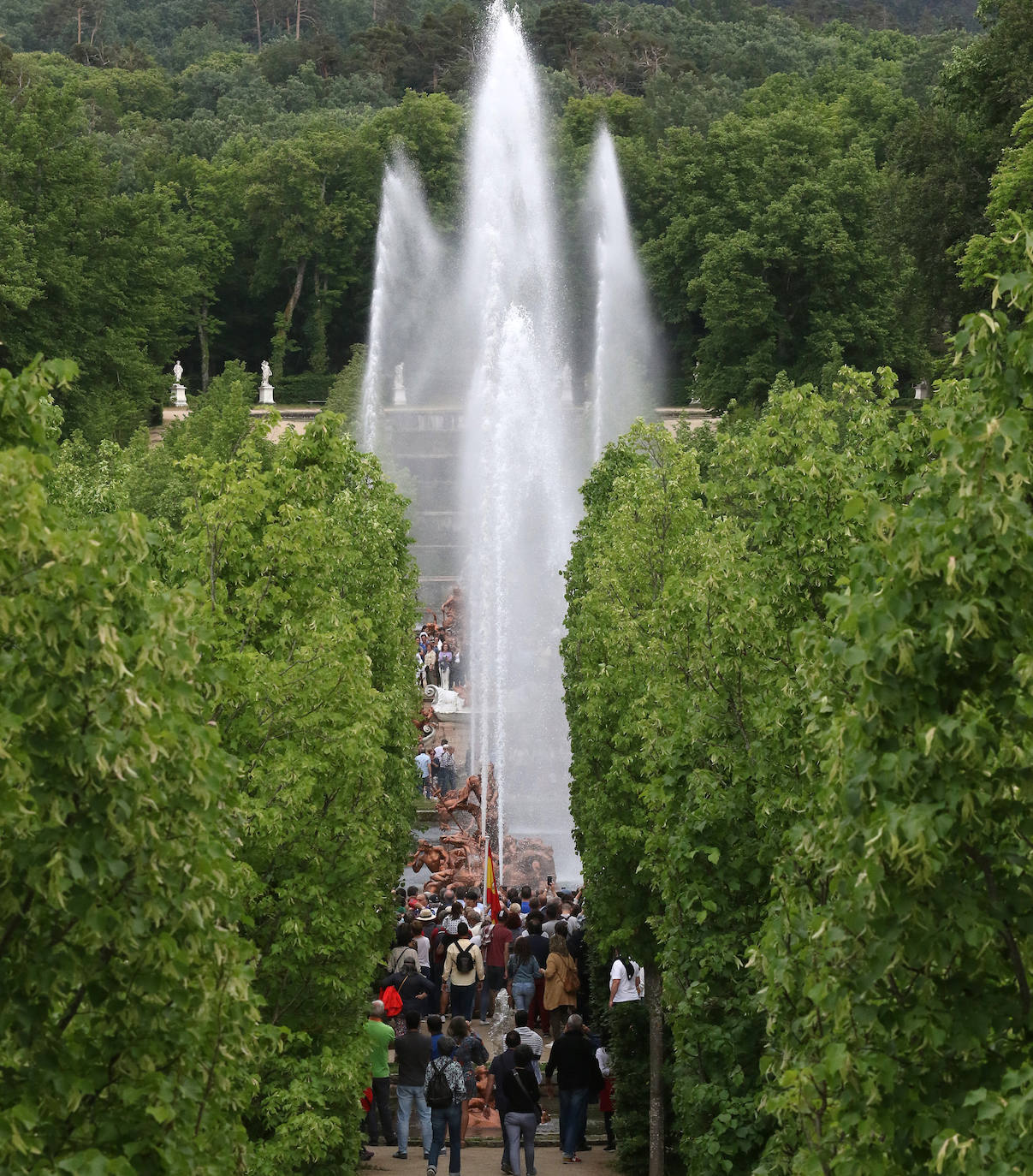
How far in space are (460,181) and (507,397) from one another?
34990 millimetres

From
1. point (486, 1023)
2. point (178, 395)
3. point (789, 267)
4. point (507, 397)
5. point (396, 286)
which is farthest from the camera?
point (396, 286)

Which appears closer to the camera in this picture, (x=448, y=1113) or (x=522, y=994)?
(x=448, y=1113)

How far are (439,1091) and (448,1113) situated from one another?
0.24 metres

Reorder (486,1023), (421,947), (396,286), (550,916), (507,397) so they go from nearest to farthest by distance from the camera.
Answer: (421,947) → (486,1023) → (550,916) → (507,397) → (396,286)

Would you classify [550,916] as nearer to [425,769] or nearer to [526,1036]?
[526,1036]

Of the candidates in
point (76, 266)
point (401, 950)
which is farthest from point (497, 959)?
point (76, 266)

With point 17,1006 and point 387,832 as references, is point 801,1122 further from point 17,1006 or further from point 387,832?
point 387,832

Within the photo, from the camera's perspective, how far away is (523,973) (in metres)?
22.2

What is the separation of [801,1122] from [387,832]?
13.6 m

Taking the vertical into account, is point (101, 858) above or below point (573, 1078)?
above

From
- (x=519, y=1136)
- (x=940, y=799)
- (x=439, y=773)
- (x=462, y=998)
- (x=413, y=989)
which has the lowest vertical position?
(x=519, y=1136)

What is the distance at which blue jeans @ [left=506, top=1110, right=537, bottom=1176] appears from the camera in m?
18.0

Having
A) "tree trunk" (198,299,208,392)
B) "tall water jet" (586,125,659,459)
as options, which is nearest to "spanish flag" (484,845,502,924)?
"tall water jet" (586,125,659,459)

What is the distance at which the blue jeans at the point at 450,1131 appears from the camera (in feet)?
59.2
